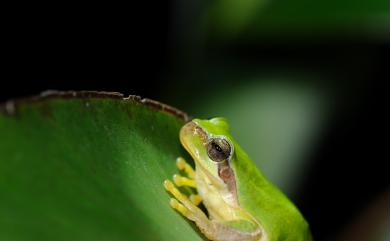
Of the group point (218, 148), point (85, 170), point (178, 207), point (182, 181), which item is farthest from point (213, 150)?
point (85, 170)

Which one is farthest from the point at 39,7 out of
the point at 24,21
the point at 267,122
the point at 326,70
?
the point at 326,70

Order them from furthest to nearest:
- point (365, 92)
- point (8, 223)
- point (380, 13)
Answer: point (365, 92) → point (380, 13) → point (8, 223)

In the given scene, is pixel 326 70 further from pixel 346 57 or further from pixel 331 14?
pixel 331 14

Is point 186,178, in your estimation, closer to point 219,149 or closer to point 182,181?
point 182,181

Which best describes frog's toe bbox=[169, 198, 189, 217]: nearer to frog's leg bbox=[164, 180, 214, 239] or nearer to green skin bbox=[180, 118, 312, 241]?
frog's leg bbox=[164, 180, 214, 239]

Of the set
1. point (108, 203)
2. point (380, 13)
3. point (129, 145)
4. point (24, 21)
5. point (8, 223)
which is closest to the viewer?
point (8, 223)

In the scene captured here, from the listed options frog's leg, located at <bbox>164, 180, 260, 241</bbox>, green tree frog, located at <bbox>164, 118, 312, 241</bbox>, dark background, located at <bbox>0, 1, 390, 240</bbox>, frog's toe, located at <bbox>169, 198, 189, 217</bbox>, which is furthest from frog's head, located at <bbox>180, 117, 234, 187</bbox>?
dark background, located at <bbox>0, 1, 390, 240</bbox>

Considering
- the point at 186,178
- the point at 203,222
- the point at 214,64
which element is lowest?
the point at 203,222
